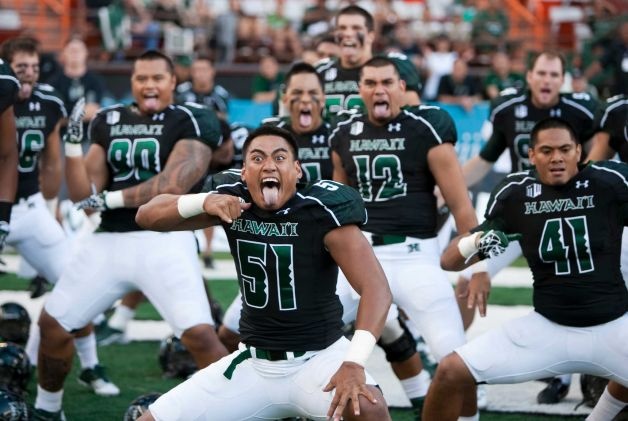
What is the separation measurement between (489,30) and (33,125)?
12039 millimetres

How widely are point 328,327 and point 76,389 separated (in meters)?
2.72

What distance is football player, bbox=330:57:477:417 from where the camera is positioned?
5.75m

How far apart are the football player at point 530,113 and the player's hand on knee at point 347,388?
2783 millimetres

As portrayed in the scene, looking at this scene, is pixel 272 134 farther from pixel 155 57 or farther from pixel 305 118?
pixel 155 57

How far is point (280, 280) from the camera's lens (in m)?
4.59

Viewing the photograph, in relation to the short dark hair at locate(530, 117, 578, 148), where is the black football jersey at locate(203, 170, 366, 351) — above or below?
below

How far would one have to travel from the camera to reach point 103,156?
6.18 m

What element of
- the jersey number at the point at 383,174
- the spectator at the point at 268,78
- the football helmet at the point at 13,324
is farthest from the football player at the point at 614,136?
the spectator at the point at 268,78

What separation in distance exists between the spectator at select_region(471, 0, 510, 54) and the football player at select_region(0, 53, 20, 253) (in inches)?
494


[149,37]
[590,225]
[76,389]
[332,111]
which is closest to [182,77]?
[149,37]

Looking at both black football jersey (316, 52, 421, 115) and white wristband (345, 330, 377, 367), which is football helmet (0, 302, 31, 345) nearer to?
black football jersey (316, 52, 421, 115)

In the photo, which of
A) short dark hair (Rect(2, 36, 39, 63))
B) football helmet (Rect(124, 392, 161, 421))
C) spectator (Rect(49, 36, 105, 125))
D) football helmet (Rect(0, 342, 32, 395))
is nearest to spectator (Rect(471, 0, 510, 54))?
spectator (Rect(49, 36, 105, 125))

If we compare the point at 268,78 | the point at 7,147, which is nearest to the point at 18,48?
the point at 7,147

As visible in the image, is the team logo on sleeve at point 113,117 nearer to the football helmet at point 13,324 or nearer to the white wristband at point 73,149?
the white wristband at point 73,149
